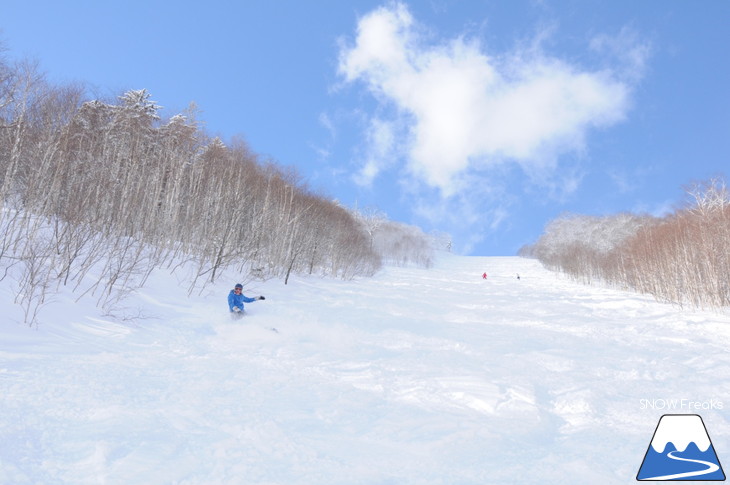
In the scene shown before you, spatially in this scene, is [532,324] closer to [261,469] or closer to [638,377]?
[638,377]

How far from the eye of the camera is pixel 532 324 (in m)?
11.5

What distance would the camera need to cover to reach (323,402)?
14.3 ft

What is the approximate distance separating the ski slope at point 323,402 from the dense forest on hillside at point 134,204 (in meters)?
2.47

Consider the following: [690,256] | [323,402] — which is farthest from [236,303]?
[690,256]

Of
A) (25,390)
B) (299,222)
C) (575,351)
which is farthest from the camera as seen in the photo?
(299,222)

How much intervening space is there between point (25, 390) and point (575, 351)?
914 centimetres

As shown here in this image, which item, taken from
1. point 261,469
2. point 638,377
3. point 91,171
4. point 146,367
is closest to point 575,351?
point 638,377

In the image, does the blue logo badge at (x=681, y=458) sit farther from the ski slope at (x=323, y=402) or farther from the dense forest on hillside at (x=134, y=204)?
the dense forest on hillside at (x=134, y=204)

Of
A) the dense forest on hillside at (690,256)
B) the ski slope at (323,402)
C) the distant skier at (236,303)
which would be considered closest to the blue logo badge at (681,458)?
the ski slope at (323,402)

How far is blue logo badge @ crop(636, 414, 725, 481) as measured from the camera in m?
2.78

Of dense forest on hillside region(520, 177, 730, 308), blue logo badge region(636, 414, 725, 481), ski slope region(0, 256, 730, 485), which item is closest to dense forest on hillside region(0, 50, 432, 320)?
ski slope region(0, 256, 730, 485)

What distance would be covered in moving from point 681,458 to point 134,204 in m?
18.6

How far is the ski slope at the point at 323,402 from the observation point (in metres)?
2.86

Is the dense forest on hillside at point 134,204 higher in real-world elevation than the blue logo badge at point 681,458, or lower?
higher
